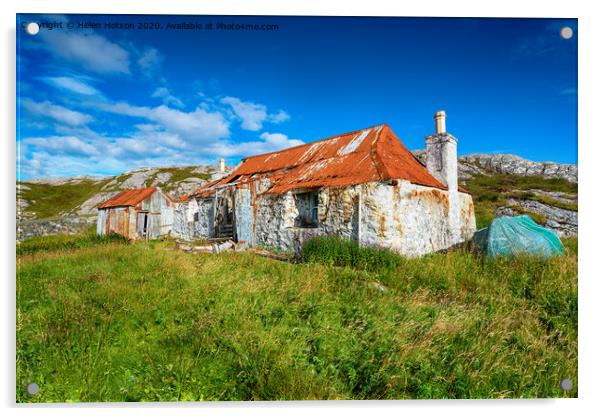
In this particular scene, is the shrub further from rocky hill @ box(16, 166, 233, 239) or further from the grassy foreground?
rocky hill @ box(16, 166, 233, 239)

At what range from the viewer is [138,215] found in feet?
54.8

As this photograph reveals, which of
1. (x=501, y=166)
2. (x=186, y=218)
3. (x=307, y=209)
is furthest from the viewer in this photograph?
(x=186, y=218)

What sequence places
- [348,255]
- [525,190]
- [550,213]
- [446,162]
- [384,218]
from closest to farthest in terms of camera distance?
[348,255] < [384,218] < [550,213] < [446,162] < [525,190]

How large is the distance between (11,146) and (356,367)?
A: 467 centimetres

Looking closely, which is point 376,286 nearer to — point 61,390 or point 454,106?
point 454,106

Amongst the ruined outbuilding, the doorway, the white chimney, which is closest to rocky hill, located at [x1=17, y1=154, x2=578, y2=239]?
the ruined outbuilding

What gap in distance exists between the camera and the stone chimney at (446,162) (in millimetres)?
9023

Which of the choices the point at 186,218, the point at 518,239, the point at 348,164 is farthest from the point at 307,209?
the point at 186,218

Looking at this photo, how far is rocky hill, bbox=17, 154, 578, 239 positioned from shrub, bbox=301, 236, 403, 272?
→ 302cm

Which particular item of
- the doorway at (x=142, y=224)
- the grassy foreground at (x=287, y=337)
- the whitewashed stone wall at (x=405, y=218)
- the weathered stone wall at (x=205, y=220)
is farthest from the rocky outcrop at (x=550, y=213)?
the doorway at (x=142, y=224)

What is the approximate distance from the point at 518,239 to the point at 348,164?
14.7 ft

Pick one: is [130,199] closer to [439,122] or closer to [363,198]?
[363,198]

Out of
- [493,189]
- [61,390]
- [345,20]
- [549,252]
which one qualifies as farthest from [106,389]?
[493,189]
